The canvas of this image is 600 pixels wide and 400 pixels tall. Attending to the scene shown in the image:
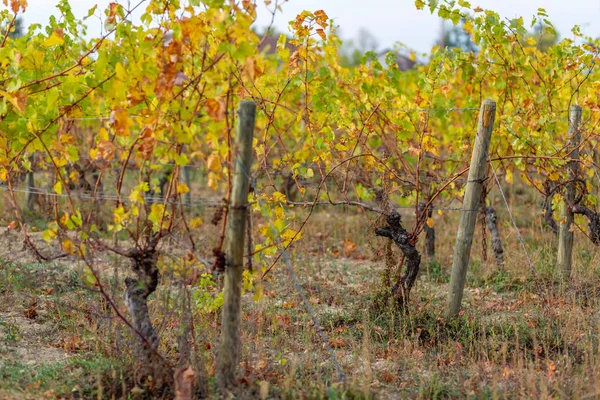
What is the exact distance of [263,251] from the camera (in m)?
4.91

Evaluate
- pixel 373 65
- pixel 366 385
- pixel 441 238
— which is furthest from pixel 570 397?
pixel 441 238

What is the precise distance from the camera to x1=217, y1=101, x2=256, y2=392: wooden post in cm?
302

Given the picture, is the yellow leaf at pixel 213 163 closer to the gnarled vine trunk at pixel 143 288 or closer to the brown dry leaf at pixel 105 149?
the brown dry leaf at pixel 105 149

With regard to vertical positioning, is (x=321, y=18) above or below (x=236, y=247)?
above

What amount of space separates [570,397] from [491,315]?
155 cm

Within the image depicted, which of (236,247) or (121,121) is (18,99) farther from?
(236,247)

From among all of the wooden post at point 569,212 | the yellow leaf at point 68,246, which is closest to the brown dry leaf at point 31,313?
the yellow leaf at point 68,246

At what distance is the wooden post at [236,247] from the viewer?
3.02m


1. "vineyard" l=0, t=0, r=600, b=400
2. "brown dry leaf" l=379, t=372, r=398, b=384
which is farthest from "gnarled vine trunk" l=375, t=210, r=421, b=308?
"brown dry leaf" l=379, t=372, r=398, b=384

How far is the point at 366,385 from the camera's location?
3.09 m

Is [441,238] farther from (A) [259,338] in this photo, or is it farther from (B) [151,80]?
(B) [151,80]

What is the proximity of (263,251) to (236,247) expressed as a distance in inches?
73.6

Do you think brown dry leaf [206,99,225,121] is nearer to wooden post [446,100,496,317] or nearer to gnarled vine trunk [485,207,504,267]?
wooden post [446,100,496,317]

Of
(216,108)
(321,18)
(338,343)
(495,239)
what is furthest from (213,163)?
(495,239)
